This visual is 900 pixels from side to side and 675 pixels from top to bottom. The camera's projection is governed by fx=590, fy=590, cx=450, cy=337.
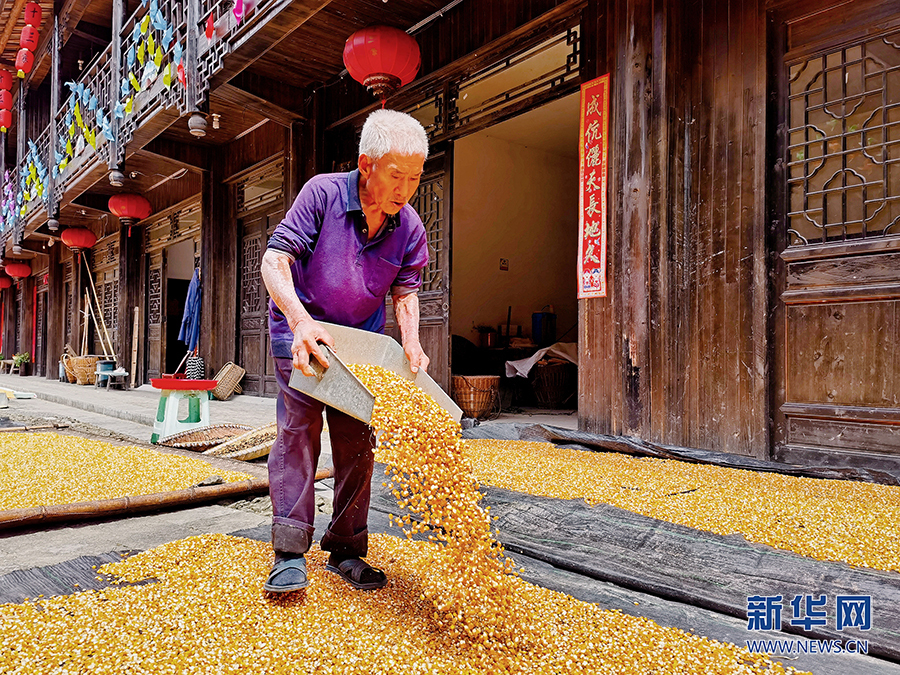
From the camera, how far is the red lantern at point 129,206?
29.5 feet

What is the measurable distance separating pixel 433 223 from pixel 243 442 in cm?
260

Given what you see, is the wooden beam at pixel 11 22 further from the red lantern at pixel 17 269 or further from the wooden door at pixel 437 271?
the wooden door at pixel 437 271

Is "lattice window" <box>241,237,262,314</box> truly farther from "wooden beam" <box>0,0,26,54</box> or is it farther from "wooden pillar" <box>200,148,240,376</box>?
"wooden beam" <box>0,0,26,54</box>

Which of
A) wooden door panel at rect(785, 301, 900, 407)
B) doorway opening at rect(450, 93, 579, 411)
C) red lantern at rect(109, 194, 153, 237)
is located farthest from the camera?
red lantern at rect(109, 194, 153, 237)

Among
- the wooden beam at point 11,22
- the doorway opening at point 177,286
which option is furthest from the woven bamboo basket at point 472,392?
the wooden beam at point 11,22

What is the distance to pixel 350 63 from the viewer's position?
4406mm

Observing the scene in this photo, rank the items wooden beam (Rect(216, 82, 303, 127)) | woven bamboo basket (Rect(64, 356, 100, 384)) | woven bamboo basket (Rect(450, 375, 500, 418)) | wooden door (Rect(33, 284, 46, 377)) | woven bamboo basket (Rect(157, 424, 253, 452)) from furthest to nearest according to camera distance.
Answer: wooden door (Rect(33, 284, 46, 377)) < woven bamboo basket (Rect(64, 356, 100, 384)) < wooden beam (Rect(216, 82, 303, 127)) < woven bamboo basket (Rect(450, 375, 500, 418)) < woven bamboo basket (Rect(157, 424, 253, 452))

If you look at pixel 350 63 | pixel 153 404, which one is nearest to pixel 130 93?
pixel 153 404

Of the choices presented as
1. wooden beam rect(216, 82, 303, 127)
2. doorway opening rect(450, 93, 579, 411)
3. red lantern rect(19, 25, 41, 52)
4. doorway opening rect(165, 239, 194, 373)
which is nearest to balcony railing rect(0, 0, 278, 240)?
wooden beam rect(216, 82, 303, 127)

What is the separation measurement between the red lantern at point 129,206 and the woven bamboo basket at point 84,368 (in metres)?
2.94

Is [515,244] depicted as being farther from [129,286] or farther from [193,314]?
[129,286]

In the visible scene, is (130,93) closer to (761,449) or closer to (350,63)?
(350,63)

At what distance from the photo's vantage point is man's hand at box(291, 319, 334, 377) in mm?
1375

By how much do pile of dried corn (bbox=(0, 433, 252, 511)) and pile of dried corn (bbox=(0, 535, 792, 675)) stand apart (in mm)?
1261
